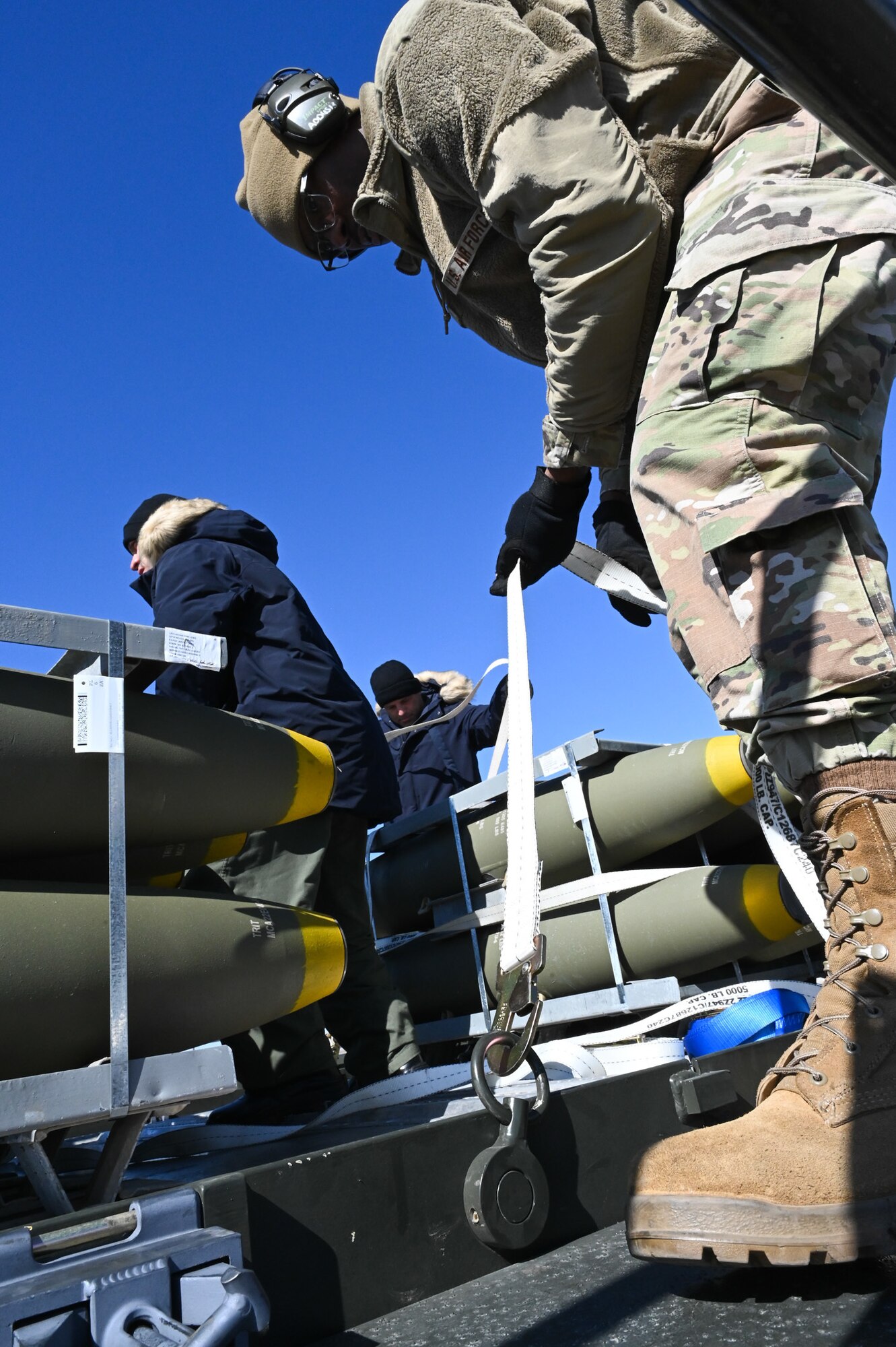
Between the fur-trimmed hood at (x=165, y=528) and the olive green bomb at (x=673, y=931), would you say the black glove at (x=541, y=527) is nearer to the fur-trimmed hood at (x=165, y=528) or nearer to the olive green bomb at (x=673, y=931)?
the olive green bomb at (x=673, y=931)

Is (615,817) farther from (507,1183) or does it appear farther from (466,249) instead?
(507,1183)


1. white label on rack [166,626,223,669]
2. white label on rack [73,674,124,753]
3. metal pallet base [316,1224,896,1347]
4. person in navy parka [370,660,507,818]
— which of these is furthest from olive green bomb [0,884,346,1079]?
person in navy parka [370,660,507,818]

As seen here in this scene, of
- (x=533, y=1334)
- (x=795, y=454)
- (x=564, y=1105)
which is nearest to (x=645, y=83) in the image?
(x=795, y=454)

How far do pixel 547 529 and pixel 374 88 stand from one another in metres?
0.76

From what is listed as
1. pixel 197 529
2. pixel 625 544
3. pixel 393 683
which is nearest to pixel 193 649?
pixel 625 544

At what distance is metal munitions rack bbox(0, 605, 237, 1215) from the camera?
3.46 ft

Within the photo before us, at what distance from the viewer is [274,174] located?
191cm

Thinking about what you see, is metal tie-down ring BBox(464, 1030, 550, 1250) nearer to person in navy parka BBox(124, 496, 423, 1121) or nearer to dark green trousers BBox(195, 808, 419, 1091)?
dark green trousers BBox(195, 808, 419, 1091)

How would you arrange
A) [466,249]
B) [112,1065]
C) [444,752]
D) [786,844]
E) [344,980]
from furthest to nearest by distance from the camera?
[444,752], [344,980], [466,249], [786,844], [112,1065]

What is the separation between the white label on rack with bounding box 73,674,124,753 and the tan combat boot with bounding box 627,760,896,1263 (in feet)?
2.50

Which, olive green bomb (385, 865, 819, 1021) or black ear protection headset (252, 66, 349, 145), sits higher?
black ear protection headset (252, 66, 349, 145)

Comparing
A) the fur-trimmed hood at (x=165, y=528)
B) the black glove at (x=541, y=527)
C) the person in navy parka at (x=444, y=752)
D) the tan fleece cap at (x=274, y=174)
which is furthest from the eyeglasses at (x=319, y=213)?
the person in navy parka at (x=444, y=752)

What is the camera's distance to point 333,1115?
1.80 meters

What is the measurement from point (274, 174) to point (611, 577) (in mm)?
977
